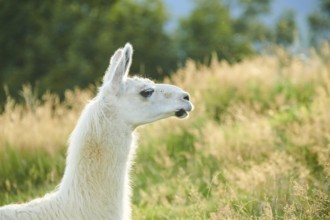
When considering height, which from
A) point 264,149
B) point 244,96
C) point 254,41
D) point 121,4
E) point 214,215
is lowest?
point 254,41

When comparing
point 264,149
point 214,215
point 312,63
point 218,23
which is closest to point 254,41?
point 218,23

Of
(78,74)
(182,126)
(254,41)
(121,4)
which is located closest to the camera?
(182,126)

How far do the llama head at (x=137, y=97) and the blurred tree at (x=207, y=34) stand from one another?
908 inches

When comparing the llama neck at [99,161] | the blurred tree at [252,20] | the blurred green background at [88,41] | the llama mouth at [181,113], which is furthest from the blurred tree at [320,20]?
the llama neck at [99,161]

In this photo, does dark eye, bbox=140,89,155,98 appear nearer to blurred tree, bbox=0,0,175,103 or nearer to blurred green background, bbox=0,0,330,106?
blurred green background, bbox=0,0,330,106

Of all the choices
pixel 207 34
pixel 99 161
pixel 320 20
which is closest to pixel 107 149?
pixel 99 161

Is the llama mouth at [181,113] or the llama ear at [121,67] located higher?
the llama ear at [121,67]

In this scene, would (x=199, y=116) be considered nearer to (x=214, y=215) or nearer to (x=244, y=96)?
(x=244, y=96)

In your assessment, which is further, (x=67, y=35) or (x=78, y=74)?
(x=67, y=35)

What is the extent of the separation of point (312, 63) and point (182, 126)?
3.11 metres

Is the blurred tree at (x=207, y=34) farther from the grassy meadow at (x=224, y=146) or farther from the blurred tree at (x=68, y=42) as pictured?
the grassy meadow at (x=224, y=146)

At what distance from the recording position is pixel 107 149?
17.8 feet

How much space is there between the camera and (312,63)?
11992 mm

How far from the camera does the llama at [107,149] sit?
17.3 feet
